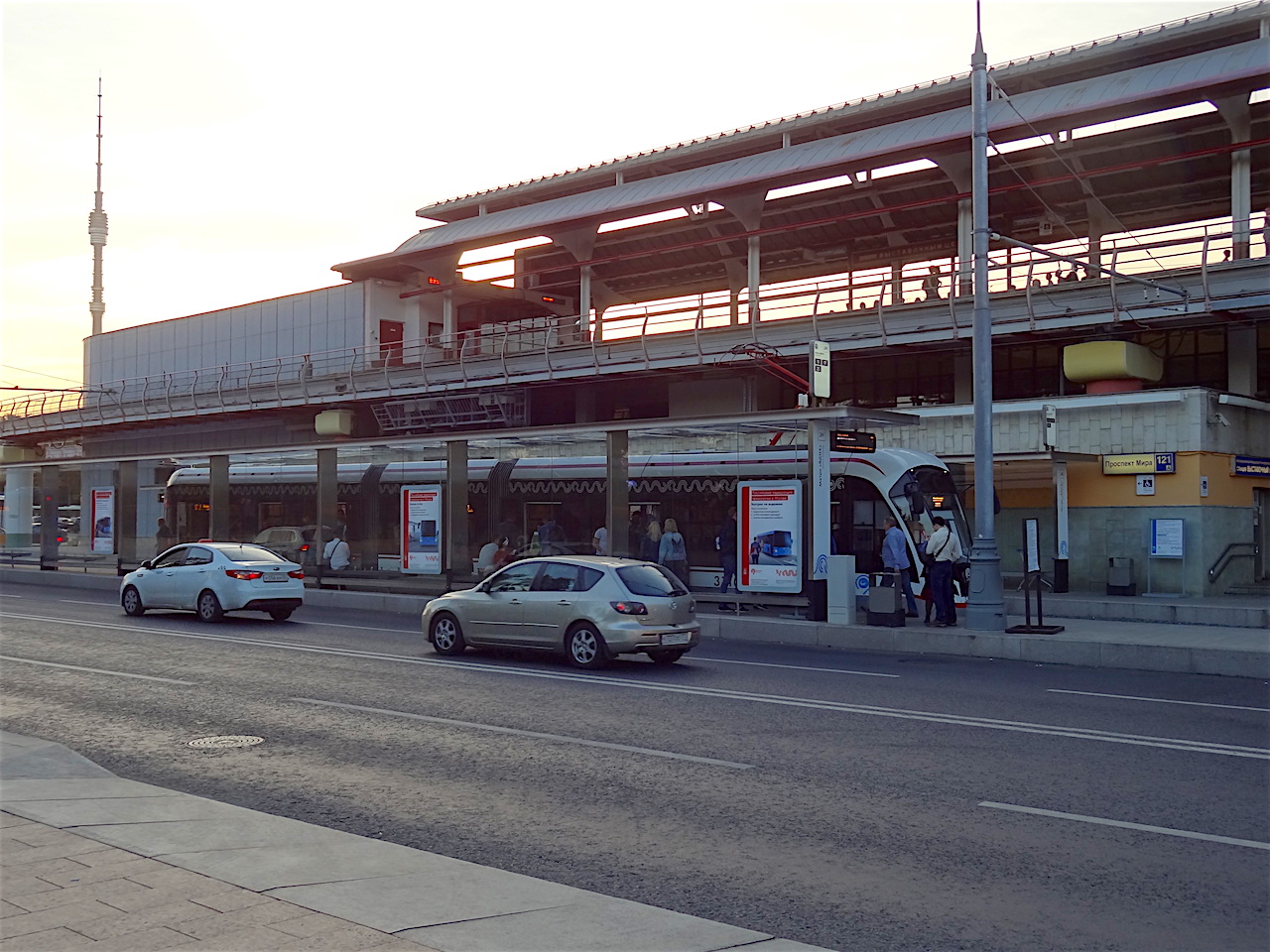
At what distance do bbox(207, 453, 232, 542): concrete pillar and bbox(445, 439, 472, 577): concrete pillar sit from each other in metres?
8.39

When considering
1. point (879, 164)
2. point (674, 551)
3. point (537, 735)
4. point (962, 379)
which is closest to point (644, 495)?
point (674, 551)

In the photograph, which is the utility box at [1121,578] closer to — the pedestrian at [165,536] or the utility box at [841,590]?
the utility box at [841,590]

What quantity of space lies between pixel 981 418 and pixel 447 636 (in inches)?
378

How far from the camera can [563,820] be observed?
7395 millimetres

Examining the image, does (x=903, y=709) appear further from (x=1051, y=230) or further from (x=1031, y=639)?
(x=1051, y=230)

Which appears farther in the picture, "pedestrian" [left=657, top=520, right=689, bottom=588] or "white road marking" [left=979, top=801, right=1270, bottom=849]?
"pedestrian" [left=657, top=520, right=689, bottom=588]

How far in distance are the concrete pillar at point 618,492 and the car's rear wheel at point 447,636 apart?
23.7 feet

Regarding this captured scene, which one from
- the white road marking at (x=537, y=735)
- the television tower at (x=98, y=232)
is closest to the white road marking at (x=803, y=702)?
the white road marking at (x=537, y=735)

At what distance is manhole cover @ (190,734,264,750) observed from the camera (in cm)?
984

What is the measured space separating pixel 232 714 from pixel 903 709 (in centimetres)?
672

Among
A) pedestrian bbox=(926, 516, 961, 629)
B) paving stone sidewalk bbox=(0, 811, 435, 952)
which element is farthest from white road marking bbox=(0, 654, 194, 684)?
pedestrian bbox=(926, 516, 961, 629)

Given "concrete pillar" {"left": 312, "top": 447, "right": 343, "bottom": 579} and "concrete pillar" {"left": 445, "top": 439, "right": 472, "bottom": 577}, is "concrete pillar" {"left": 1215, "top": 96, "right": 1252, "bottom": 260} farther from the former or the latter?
"concrete pillar" {"left": 312, "top": 447, "right": 343, "bottom": 579}

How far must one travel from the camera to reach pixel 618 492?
2328 cm

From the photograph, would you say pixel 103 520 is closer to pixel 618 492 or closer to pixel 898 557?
pixel 618 492
